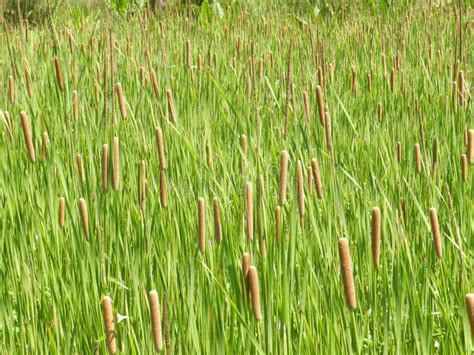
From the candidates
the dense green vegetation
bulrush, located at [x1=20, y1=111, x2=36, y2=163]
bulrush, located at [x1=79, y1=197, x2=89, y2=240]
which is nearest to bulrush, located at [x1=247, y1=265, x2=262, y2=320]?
the dense green vegetation

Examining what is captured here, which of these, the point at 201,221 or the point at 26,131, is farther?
the point at 26,131

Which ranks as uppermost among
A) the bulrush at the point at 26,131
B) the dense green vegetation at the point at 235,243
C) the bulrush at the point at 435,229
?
the bulrush at the point at 26,131

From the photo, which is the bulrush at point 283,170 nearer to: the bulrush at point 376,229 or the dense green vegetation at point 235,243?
the dense green vegetation at point 235,243

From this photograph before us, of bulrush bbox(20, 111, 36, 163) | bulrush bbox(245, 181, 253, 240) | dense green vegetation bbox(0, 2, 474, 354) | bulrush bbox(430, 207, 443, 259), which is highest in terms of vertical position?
bulrush bbox(20, 111, 36, 163)

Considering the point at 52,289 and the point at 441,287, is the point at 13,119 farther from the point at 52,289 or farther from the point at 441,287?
the point at 441,287

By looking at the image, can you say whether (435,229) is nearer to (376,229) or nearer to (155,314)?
(376,229)

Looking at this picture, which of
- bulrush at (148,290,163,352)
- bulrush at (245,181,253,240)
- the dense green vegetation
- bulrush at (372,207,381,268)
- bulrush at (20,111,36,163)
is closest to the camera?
bulrush at (148,290,163,352)

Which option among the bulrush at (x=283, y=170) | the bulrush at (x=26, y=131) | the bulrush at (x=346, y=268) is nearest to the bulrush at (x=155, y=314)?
the bulrush at (x=346, y=268)

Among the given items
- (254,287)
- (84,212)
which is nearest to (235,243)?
(84,212)

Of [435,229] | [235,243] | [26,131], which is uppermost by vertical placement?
[26,131]

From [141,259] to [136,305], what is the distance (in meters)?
0.22

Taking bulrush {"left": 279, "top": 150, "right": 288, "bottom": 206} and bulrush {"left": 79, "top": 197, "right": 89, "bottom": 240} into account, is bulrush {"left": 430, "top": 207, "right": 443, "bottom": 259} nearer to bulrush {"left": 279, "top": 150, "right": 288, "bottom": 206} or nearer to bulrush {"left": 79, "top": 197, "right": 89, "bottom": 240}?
bulrush {"left": 279, "top": 150, "right": 288, "bottom": 206}

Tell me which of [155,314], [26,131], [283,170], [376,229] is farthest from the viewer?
[26,131]

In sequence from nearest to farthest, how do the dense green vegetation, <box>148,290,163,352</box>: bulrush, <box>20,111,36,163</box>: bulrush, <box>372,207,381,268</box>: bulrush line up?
<box>148,290,163,352</box>: bulrush → <box>372,207,381,268</box>: bulrush → the dense green vegetation → <box>20,111,36,163</box>: bulrush
